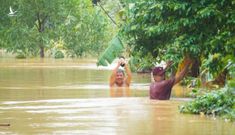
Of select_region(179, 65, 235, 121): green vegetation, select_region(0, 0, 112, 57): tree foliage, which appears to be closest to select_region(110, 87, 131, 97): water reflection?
select_region(179, 65, 235, 121): green vegetation

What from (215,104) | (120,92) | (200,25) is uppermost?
(200,25)

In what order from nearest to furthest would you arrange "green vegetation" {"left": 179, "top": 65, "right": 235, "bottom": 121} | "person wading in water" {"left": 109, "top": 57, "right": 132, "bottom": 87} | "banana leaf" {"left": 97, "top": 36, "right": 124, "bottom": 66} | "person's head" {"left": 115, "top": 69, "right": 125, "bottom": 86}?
"green vegetation" {"left": 179, "top": 65, "right": 235, "bottom": 121}
"banana leaf" {"left": 97, "top": 36, "right": 124, "bottom": 66}
"person wading in water" {"left": 109, "top": 57, "right": 132, "bottom": 87}
"person's head" {"left": 115, "top": 69, "right": 125, "bottom": 86}

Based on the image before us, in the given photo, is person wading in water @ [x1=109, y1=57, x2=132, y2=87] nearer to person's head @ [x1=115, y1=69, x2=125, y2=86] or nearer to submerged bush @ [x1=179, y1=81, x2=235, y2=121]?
person's head @ [x1=115, y1=69, x2=125, y2=86]

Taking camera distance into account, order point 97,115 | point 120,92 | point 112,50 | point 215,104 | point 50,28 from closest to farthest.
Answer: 1. point 97,115
2. point 215,104
3. point 120,92
4. point 112,50
5. point 50,28

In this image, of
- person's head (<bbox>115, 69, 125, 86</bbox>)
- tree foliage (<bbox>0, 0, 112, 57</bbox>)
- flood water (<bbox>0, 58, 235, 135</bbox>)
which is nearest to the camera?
flood water (<bbox>0, 58, 235, 135</bbox>)

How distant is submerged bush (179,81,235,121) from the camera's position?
495 inches

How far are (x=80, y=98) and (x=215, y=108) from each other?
476 cm

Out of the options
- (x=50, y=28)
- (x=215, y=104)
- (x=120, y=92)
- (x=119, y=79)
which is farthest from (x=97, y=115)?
(x=50, y=28)

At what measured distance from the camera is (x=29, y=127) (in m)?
10.8

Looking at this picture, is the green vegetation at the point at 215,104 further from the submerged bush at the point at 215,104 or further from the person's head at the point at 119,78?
the person's head at the point at 119,78

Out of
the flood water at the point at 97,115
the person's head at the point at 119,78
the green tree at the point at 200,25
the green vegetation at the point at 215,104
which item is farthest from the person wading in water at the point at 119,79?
the green tree at the point at 200,25

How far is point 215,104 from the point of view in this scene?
12.9 meters

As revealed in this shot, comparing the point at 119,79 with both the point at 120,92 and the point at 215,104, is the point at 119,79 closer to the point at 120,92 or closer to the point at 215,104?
the point at 120,92

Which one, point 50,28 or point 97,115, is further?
point 50,28
